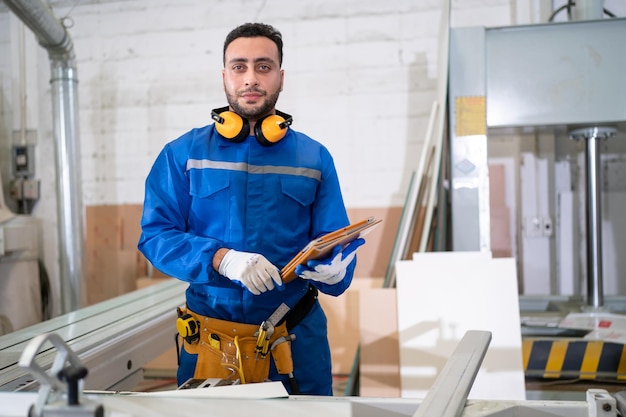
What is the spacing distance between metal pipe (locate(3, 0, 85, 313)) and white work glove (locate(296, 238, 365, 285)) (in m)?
1.98

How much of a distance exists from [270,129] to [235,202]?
0.17 meters

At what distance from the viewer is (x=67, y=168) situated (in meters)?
2.60

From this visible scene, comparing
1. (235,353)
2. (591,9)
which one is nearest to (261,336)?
(235,353)

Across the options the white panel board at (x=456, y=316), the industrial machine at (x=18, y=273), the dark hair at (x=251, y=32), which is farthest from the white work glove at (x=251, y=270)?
the industrial machine at (x=18, y=273)

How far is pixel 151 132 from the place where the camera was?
9.79ft

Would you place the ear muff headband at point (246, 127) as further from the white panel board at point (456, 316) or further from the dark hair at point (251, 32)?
the white panel board at point (456, 316)

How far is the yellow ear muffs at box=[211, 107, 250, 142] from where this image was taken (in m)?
1.10

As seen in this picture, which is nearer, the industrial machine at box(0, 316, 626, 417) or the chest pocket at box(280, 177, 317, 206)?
the industrial machine at box(0, 316, 626, 417)

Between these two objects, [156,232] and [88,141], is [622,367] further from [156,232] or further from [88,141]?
[88,141]

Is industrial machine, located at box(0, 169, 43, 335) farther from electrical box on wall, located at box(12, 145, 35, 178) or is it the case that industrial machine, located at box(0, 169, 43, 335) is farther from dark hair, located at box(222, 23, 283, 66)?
dark hair, located at box(222, 23, 283, 66)

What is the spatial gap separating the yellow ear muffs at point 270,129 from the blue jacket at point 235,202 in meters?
0.02

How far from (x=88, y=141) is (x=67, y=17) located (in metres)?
0.79

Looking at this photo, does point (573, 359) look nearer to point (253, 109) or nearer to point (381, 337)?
point (381, 337)

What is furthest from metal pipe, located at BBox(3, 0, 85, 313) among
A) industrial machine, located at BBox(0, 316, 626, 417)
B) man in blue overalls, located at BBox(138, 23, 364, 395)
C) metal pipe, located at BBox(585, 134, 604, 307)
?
metal pipe, located at BBox(585, 134, 604, 307)
